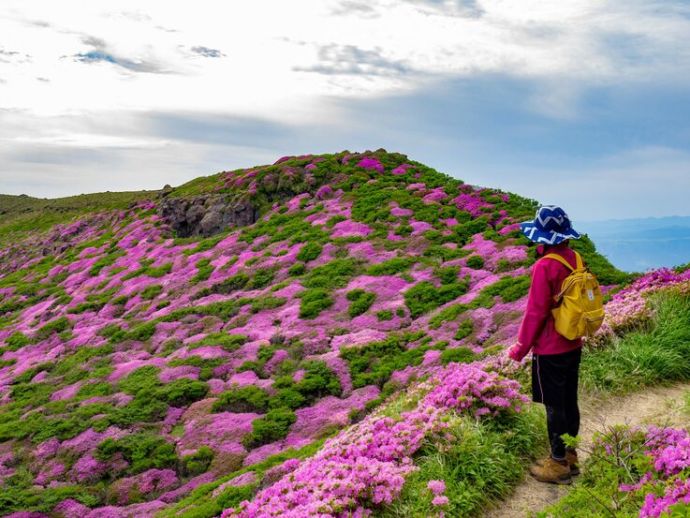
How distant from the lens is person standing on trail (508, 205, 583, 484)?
8.46m

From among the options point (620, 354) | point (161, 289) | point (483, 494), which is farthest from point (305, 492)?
point (161, 289)

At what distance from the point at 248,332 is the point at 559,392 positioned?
808 inches

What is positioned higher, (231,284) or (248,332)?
(231,284)

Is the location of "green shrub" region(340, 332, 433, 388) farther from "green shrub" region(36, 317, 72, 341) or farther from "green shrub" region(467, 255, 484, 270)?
"green shrub" region(36, 317, 72, 341)

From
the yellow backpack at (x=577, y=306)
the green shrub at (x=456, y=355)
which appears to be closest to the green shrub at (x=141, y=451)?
the green shrub at (x=456, y=355)

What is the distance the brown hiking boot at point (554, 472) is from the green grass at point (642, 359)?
401 cm

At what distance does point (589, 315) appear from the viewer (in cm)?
821

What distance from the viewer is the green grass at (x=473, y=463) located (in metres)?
8.36

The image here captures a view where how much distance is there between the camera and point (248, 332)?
27.0 m

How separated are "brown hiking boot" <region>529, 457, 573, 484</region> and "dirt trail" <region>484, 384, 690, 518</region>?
119mm

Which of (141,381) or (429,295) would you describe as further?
(429,295)

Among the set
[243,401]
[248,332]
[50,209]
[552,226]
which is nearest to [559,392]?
[552,226]

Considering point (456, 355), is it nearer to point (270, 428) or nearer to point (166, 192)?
point (270, 428)

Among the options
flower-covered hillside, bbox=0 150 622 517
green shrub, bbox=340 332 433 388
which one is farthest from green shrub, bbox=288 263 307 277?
green shrub, bbox=340 332 433 388
